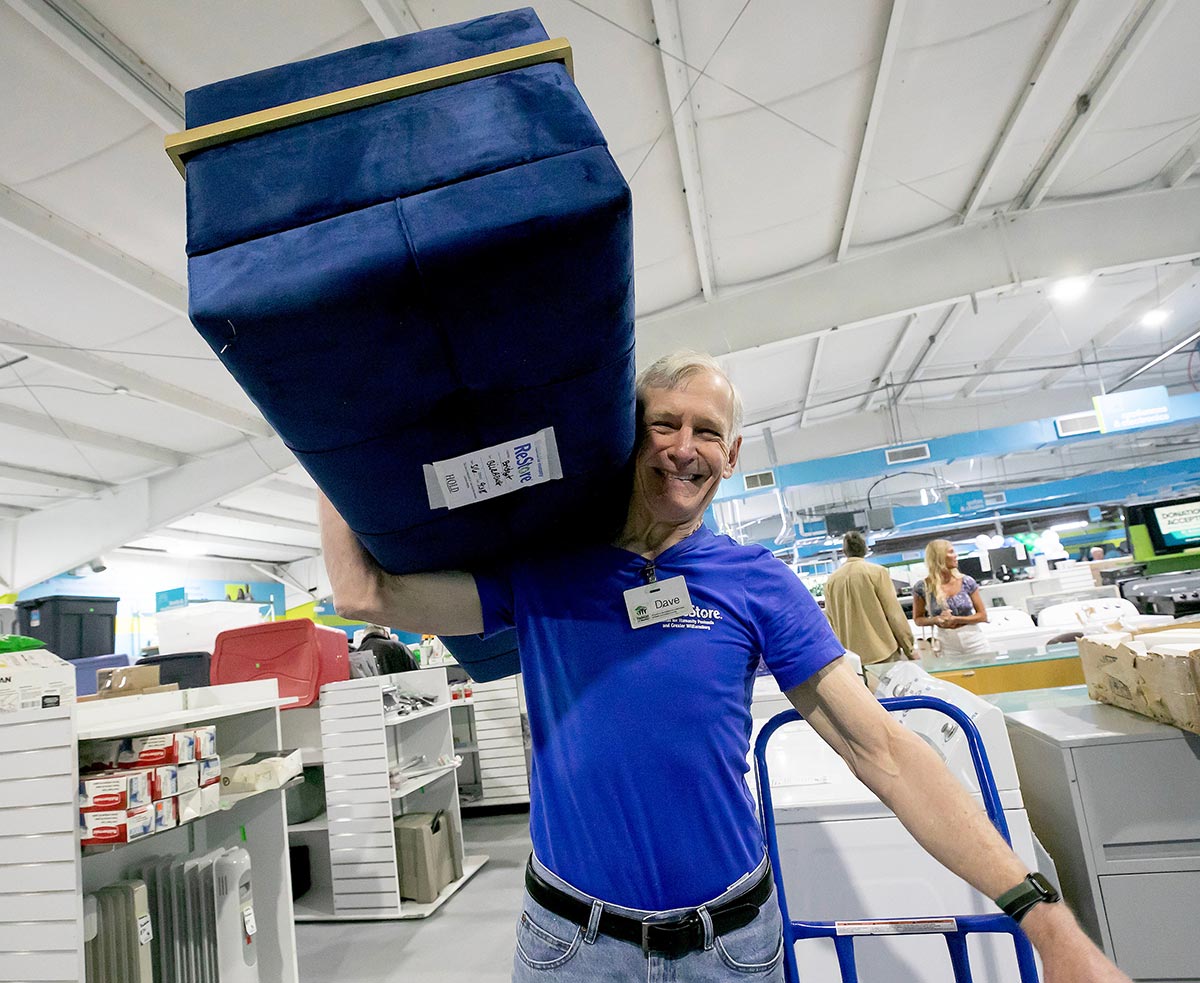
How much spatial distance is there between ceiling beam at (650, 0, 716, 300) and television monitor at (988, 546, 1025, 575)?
7514 mm

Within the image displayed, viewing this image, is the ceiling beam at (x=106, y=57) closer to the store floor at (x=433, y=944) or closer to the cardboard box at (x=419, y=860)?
the cardboard box at (x=419, y=860)

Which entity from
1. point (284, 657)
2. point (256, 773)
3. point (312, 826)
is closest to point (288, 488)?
point (284, 657)

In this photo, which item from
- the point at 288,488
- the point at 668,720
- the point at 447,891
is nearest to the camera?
the point at 668,720

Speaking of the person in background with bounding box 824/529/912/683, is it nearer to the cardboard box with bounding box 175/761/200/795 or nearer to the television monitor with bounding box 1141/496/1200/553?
the television monitor with bounding box 1141/496/1200/553

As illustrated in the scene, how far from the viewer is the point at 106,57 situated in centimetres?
317

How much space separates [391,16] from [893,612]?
425 cm

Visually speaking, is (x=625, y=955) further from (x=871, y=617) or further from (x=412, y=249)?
(x=871, y=617)

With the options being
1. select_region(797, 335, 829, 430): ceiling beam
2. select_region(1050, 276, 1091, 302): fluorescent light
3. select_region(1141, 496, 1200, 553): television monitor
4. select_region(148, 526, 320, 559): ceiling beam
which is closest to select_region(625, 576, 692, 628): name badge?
select_region(1141, 496, 1200, 553): television monitor

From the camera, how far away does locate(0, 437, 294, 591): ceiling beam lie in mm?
8586

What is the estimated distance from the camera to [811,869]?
214 cm

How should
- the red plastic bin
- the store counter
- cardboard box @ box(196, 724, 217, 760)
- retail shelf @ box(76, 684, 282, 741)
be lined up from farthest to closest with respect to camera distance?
the red plastic bin → the store counter → cardboard box @ box(196, 724, 217, 760) → retail shelf @ box(76, 684, 282, 741)

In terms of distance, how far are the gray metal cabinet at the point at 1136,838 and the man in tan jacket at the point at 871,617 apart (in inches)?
89.9

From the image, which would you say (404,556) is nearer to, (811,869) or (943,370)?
(811,869)

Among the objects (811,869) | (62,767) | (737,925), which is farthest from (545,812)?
(62,767)
